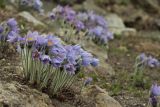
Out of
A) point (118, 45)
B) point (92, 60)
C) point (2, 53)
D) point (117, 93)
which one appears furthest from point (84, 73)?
point (118, 45)

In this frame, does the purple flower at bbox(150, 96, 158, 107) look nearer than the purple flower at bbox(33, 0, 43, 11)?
Yes

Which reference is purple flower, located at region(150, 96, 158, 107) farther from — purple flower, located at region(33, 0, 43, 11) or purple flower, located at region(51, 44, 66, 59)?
purple flower, located at region(33, 0, 43, 11)

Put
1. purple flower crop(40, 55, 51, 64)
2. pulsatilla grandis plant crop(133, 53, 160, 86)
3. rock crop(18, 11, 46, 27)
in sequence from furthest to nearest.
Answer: rock crop(18, 11, 46, 27) < pulsatilla grandis plant crop(133, 53, 160, 86) < purple flower crop(40, 55, 51, 64)

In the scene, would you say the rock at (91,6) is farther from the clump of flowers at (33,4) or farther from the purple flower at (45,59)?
the purple flower at (45,59)

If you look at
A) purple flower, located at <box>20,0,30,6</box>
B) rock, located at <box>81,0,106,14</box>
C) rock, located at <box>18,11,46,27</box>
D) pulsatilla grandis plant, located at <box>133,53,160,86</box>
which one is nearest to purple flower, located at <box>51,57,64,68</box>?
pulsatilla grandis plant, located at <box>133,53,160,86</box>

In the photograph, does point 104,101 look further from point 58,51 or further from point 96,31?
point 96,31

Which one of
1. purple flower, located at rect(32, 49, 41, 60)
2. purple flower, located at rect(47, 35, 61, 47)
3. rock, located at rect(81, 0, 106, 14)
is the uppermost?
purple flower, located at rect(47, 35, 61, 47)

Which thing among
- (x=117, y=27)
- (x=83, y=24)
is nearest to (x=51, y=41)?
(x=83, y=24)
